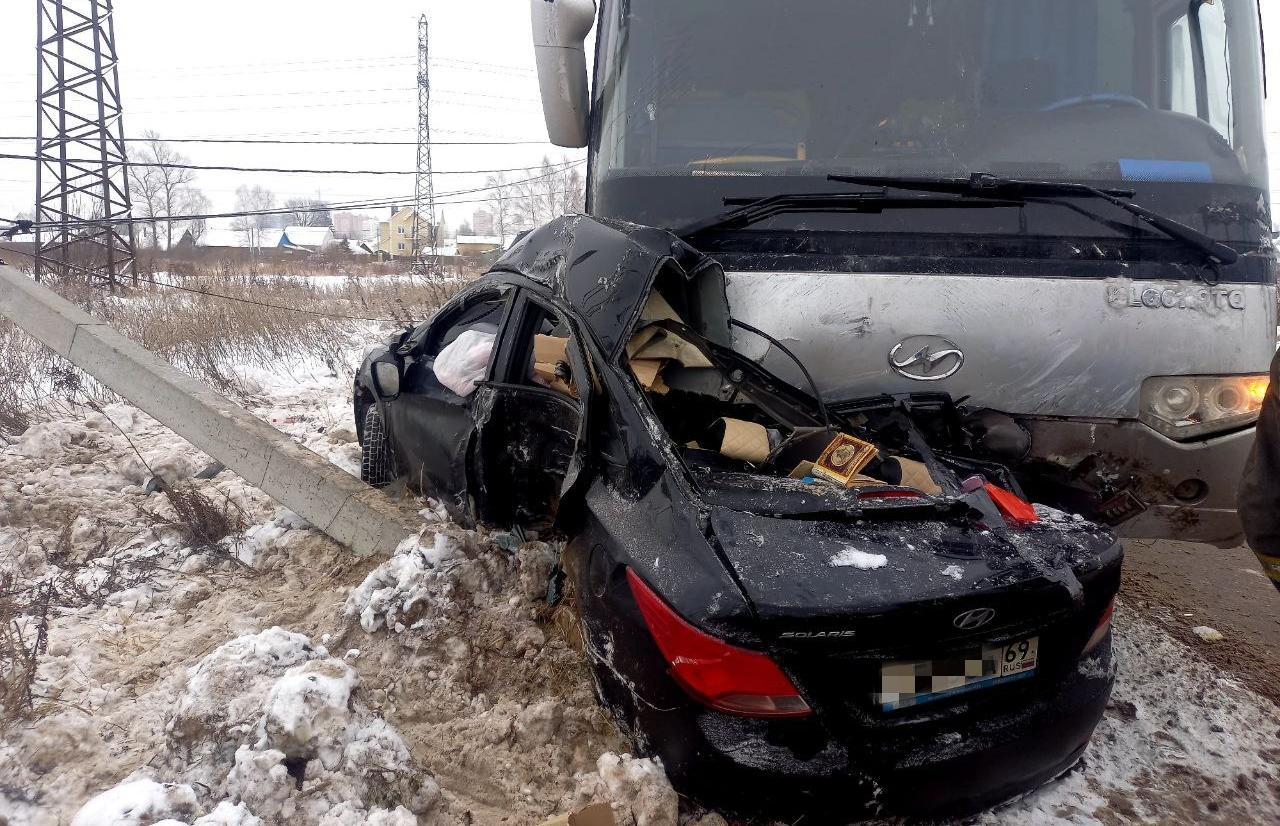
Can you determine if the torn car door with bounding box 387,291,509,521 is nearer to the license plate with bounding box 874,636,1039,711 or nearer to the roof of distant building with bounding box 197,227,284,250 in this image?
the license plate with bounding box 874,636,1039,711

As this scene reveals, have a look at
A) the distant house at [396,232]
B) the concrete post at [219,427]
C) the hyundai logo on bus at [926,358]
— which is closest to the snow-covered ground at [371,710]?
the concrete post at [219,427]

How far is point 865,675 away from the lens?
1815 millimetres

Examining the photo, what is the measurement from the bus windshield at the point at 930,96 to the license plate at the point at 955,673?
5.66ft

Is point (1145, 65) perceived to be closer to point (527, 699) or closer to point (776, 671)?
point (776, 671)

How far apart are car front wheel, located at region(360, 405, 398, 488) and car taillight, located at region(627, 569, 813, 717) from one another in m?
2.99

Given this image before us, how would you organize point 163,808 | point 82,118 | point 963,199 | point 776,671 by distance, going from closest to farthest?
point 776,671 → point 163,808 → point 963,199 → point 82,118

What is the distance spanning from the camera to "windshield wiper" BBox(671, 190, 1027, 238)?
2.92 metres

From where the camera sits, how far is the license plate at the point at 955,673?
184 centimetres

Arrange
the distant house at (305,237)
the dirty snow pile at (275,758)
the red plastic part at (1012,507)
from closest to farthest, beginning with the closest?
the dirty snow pile at (275,758) → the red plastic part at (1012,507) → the distant house at (305,237)

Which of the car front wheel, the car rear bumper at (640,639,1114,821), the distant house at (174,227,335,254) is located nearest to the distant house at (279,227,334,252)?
the distant house at (174,227,335,254)

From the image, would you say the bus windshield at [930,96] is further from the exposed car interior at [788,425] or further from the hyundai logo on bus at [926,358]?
the exposed car interior at [788,425]

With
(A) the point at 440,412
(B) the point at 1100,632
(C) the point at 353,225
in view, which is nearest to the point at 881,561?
(B) the point at 1100,632

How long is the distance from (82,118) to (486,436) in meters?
21.2

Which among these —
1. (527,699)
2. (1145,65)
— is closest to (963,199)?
(1145,65)
